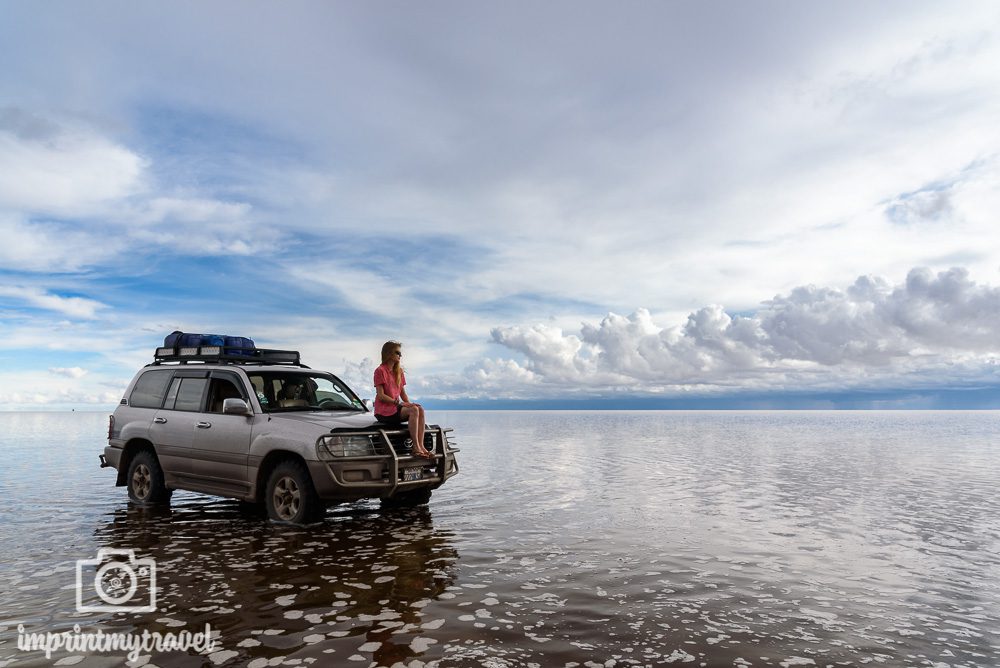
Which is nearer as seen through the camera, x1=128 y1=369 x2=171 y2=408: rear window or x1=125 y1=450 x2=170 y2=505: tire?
x1=125 y1=450 x2=170 y2=505: tire

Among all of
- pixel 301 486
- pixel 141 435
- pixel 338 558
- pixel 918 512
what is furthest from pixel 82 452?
pixel 918 512

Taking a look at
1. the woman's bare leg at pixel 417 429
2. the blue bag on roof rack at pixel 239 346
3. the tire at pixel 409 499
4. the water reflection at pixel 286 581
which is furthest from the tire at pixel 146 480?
the woman's bare leg at pixel 417 429

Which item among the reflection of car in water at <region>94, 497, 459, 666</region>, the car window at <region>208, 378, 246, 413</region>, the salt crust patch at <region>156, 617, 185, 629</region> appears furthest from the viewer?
the car window at <region>208, 378, 246, 413</region>

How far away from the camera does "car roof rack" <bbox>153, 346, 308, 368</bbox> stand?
10.7 meters

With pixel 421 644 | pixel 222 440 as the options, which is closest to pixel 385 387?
pixel 222 440

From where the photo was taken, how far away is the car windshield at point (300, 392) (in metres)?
10.2

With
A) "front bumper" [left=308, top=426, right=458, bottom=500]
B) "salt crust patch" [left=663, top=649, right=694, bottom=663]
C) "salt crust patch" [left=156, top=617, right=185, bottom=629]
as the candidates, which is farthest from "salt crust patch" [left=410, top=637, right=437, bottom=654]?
"front bumper" [left=308, top=426, right=458, bottom=500]

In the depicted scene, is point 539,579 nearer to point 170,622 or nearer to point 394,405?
point 170,622

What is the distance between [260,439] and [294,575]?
123 inches

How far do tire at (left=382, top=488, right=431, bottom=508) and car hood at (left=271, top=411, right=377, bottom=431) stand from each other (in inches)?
73.6

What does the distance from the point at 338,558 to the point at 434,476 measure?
262 cm

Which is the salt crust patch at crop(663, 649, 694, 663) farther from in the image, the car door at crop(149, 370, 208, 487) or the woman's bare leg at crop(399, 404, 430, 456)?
the car door at crop(149, 370, 208, 487)

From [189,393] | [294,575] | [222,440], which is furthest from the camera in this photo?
[189,393]

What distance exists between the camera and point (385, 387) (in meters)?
9.89
